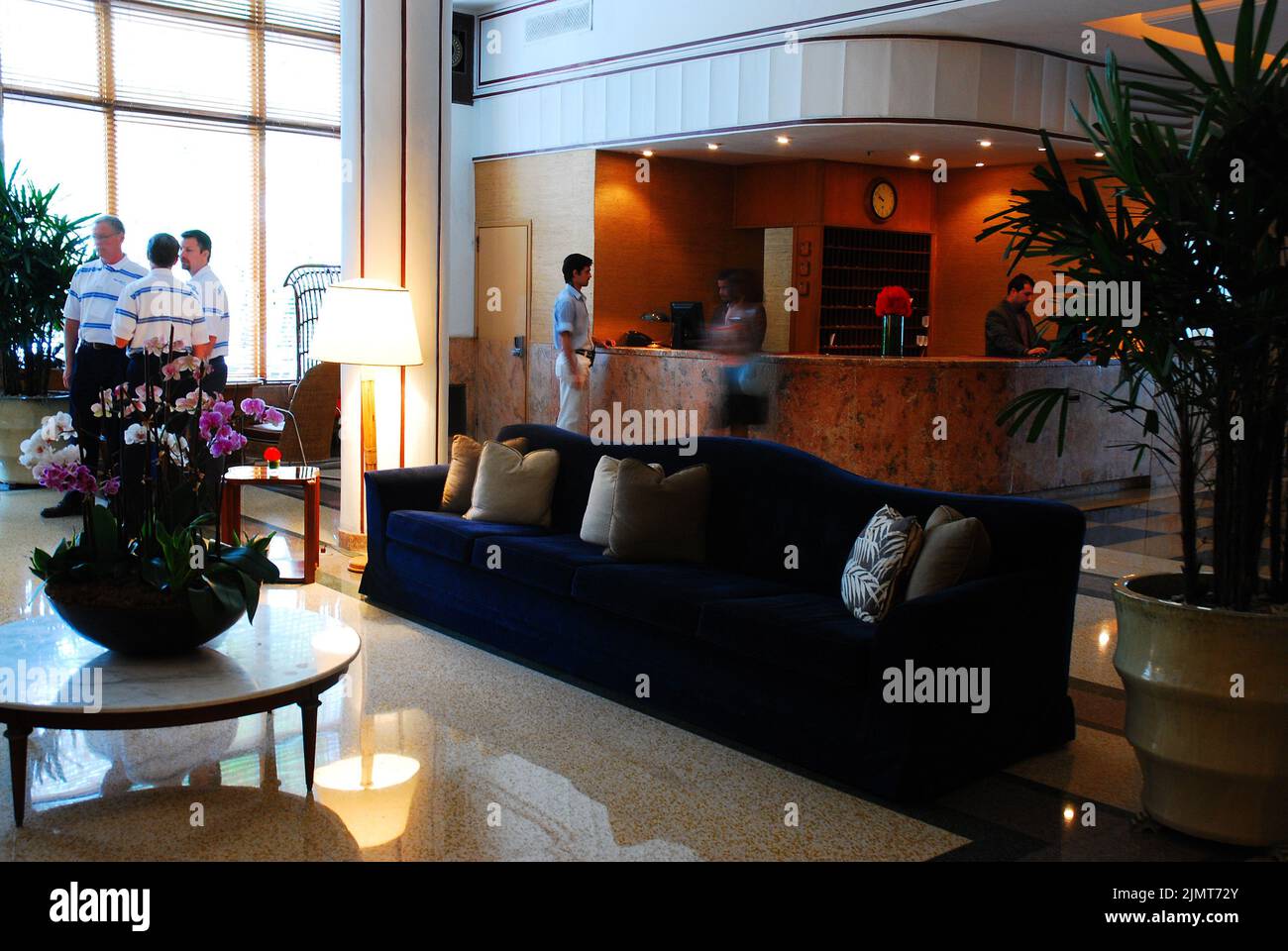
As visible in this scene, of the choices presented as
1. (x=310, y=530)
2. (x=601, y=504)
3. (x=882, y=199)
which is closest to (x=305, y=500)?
(x=310, y=530)

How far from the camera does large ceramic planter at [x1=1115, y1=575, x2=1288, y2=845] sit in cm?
333

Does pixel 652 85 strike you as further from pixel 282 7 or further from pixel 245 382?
pixel 245 382

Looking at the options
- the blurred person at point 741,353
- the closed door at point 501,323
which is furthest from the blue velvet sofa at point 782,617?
the closed door at point 501,323

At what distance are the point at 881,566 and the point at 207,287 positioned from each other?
506 centimetres

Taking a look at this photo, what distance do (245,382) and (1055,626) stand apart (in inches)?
339

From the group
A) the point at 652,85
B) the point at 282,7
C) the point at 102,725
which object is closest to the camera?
the point at 102,725

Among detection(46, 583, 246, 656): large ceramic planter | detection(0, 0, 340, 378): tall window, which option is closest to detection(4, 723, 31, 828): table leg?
detection(46, 583, 246, 656): large ceramic planter

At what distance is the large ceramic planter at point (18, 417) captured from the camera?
895 centimetres

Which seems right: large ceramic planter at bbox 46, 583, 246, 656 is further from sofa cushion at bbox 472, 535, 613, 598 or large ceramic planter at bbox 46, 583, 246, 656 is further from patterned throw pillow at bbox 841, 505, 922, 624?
patterned throw pillow at bbox 841, 505, 922, 624

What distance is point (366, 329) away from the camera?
20.8 ft

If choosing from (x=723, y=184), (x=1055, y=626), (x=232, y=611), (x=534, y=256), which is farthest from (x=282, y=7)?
(x=1055, y=626)

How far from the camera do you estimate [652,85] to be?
10234 millimetres

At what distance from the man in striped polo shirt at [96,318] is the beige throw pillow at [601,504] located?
3.78 m

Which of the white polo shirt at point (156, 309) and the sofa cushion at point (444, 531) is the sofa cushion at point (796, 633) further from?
the white polo shirt at point (156, 309)
